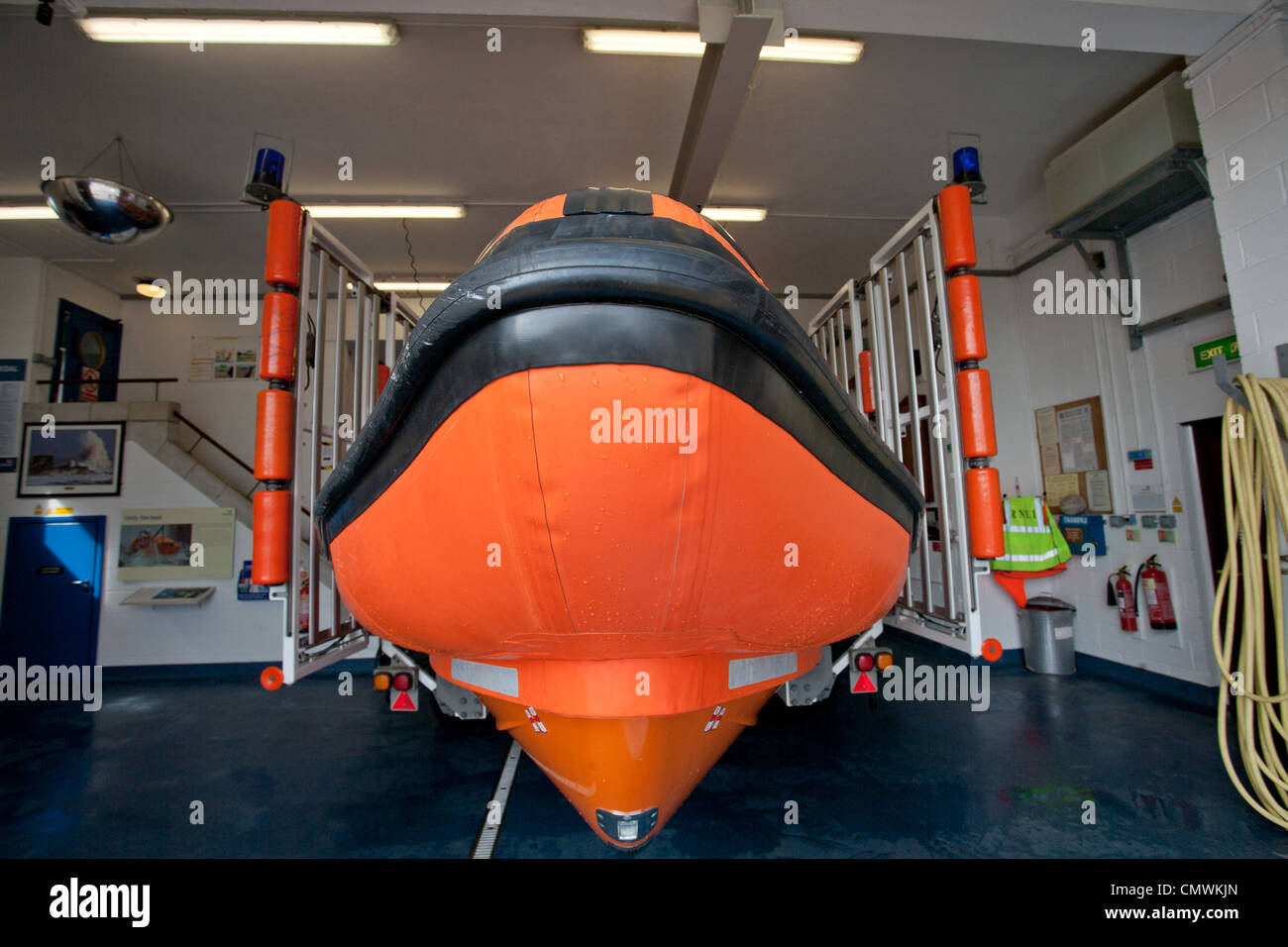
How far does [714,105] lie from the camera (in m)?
3.42

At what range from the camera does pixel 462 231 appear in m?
5.44

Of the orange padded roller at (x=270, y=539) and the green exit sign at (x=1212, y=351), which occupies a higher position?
the green exit sign at (x=1212, y=351)

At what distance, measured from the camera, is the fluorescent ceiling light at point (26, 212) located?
475 centimetres

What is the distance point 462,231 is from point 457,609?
212 inches

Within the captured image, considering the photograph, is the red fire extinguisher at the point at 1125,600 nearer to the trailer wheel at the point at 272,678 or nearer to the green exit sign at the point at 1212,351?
the green exit sign at the point at 1212,351

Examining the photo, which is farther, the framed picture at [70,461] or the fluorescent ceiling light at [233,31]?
the framed picture at [70,461]

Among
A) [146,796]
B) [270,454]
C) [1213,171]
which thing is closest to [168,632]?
[146,796]

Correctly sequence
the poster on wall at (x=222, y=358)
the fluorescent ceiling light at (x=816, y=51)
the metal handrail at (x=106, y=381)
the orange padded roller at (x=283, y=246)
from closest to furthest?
the orange padded roller at (x=283, y=246) < the fluorescent ceiling light at (x=816, y=51) < the metal handrail at (x=106, y=381) < the poster on wall at (x=222, y=358)

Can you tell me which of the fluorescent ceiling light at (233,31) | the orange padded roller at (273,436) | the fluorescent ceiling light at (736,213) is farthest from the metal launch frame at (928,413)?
the fluorescent ceiling light at (233,31)

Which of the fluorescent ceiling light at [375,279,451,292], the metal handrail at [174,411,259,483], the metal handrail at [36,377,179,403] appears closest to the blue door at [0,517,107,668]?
the metal handrail at [174,411,259,483]

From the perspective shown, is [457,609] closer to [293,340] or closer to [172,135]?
[293,340]

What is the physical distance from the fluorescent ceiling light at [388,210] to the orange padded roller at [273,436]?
3.92 meters

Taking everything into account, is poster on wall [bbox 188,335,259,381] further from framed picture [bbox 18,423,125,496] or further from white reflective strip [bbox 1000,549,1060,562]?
white reflective strip [bbox 1000,549,1060,562]

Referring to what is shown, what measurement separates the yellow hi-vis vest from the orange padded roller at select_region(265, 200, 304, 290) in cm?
494
